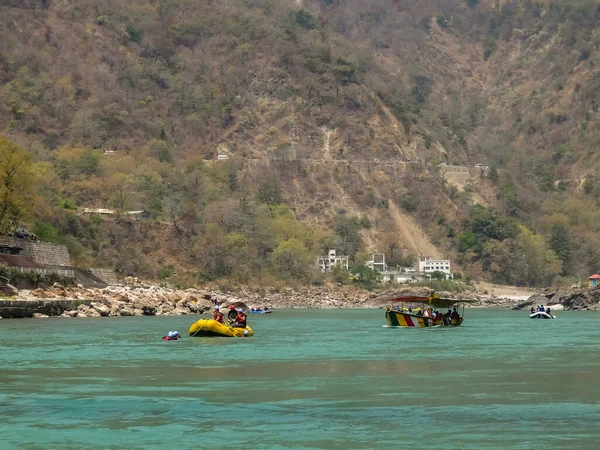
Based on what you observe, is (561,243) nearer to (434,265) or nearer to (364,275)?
(434,265)

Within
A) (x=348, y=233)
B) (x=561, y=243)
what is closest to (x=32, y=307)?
(x=348, y=233)

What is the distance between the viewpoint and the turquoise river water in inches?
1188

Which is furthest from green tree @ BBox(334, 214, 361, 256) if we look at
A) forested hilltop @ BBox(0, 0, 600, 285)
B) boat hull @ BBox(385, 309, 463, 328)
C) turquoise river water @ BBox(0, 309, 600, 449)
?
turquoise river water @ BBox(0, 309, 600, 449)

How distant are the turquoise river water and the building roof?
2895cm

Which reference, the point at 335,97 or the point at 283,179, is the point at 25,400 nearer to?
the point at 283,179

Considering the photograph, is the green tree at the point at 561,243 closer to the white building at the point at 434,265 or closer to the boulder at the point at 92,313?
the white building at the point at 434,265

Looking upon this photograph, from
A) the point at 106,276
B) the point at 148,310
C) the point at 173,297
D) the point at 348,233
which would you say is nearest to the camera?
the point at 148,310

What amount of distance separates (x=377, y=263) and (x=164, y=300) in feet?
233

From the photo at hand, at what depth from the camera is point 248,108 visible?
19538 centimetres

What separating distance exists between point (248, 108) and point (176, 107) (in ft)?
40.4

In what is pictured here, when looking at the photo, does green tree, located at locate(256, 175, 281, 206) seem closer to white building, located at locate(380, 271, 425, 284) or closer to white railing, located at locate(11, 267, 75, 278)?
white building, located at locate(380, 271, 425, 284)

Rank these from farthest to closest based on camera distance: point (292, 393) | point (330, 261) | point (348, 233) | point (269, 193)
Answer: point (269, 193), point (348, 233), point (330, 261), point (292, 393)

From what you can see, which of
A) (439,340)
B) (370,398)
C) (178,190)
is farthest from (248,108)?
(370,398)

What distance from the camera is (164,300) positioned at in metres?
103
